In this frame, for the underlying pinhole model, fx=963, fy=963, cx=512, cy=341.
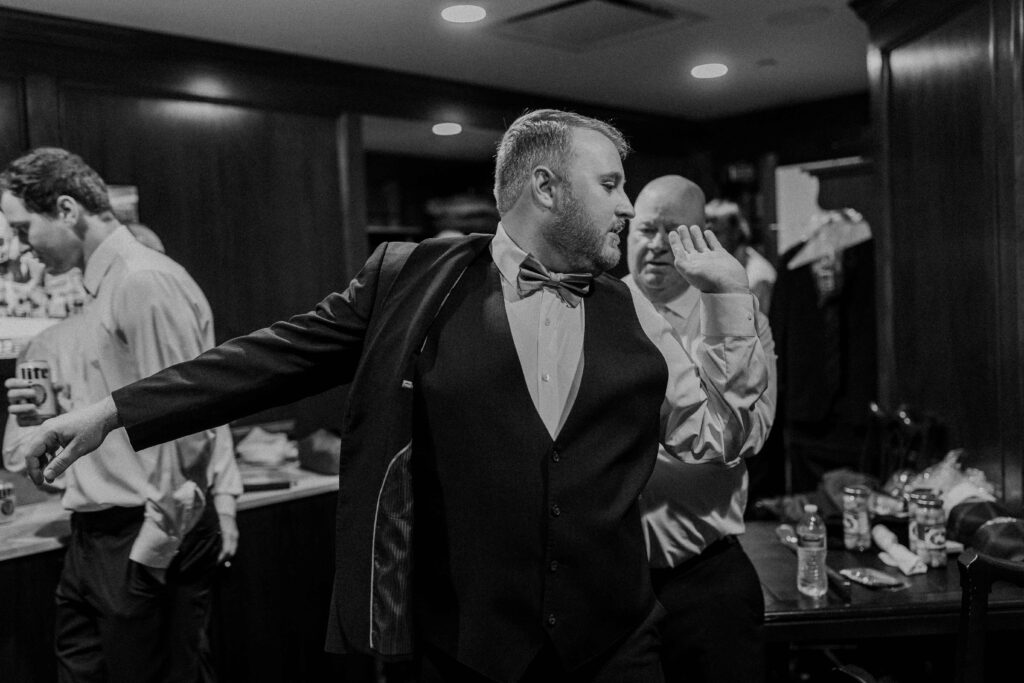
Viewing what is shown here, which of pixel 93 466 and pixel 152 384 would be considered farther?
pixel 93 466

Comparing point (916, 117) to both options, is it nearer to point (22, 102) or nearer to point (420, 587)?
point (420, 587)

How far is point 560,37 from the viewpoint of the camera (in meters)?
3.79

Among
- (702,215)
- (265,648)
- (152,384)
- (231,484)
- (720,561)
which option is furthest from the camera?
(265,648)

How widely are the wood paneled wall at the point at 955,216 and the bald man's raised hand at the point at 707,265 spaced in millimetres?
1313

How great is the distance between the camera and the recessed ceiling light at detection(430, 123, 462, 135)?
462 centimetres

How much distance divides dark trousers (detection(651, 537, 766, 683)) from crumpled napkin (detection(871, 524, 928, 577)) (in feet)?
1.89

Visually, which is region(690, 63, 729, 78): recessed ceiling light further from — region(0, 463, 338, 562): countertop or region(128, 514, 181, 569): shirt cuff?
region(128, 514, 181, 569): shirt cuff

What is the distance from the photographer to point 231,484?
8.41 ft

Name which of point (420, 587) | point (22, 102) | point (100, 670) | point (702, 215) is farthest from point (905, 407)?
point (22, 102)

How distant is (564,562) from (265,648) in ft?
6.60

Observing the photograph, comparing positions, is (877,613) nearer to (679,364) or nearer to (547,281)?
(679,364)

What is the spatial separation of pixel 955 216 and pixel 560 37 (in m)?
1.65

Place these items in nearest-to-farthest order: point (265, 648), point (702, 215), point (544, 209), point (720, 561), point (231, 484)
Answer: point (544, 209) → point (720, 561) → point (702, 215) → point (231, 484) → point (265, 648)

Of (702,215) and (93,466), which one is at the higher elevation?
(702,215)
